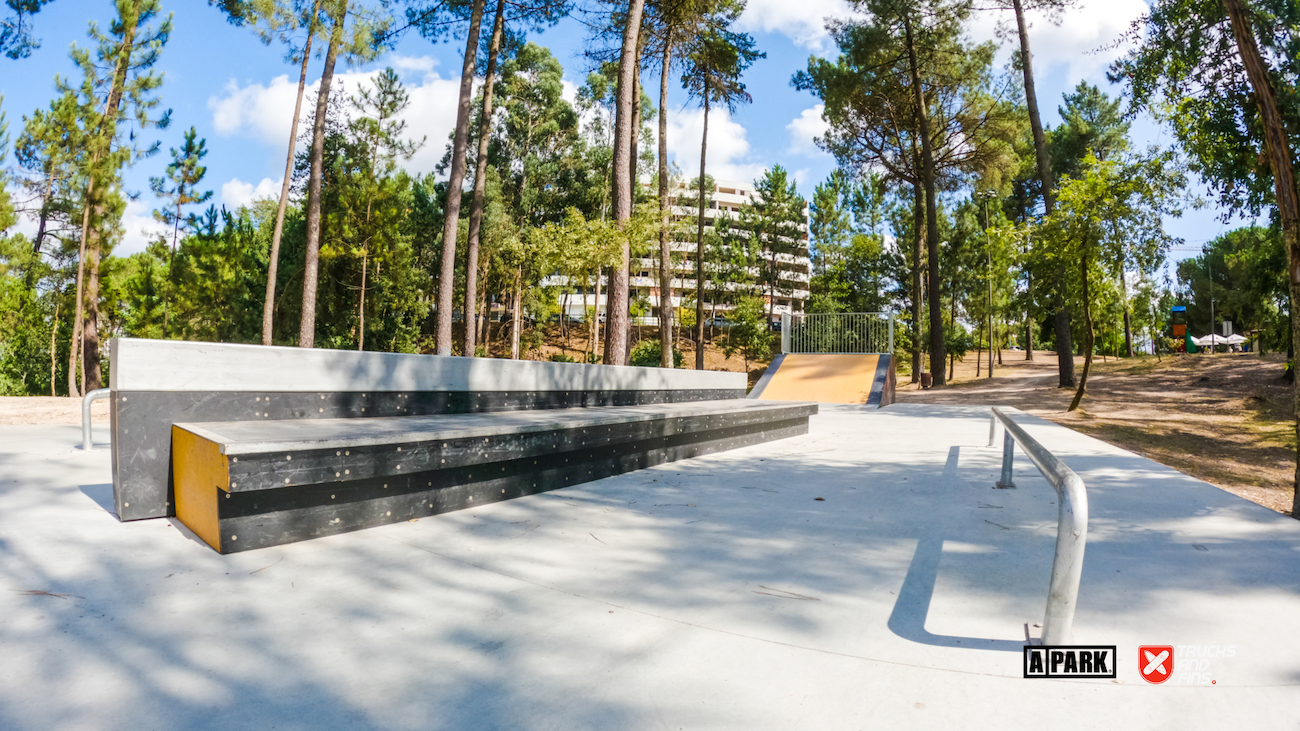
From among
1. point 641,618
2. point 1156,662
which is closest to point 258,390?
point 641,618

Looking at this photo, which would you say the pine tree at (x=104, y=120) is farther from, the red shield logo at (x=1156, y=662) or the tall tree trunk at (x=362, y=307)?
the red shield logo at (x=1156, y=662)

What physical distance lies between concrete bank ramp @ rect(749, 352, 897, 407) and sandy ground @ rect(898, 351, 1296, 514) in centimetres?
143

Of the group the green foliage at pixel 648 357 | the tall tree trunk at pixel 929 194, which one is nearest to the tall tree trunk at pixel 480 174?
the green foliage at pixel 648 357

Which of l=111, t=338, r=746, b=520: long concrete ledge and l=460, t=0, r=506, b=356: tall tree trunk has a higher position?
l=460, t=0, r=506, b=356: tall tree trunk

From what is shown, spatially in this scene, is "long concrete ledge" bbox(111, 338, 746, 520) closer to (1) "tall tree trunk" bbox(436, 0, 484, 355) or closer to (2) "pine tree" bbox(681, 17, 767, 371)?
(1) "tall tree trunk" bbox(436, 0, 484, 355)

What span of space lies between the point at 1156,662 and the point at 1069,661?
0.25 metres

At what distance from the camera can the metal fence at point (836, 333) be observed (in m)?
16.3

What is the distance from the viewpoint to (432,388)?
14.5ft

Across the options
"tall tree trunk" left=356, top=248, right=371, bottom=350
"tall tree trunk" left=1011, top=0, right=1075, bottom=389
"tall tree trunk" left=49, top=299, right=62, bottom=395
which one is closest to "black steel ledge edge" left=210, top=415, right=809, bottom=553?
"tall tree trunk" left=1011, top=0, right=1075, bottom=389

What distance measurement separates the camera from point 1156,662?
1714 mm

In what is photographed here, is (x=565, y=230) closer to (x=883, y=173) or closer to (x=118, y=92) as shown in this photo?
(x=883, y=173)

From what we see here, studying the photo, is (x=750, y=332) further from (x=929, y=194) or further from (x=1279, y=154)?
(x=1279, y=154)

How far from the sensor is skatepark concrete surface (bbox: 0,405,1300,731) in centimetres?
145

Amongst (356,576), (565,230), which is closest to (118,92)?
(565,230)
